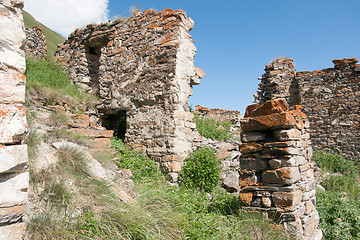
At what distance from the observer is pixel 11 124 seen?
1646 millimetres

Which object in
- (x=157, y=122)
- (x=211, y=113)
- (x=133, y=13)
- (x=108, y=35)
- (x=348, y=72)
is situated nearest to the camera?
(x=157, y=122)

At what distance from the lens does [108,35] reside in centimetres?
774

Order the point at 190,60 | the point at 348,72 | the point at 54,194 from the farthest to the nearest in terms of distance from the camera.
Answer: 1. the point at 348,72
2. the point at 190,60
3. the point at 54,194

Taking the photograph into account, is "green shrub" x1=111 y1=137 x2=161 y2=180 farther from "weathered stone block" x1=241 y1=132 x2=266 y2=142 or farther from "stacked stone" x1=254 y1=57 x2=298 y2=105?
"stacked stone" x1=254 y1=57 x2=298 y2=105

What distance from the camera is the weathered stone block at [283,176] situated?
294 centimetres

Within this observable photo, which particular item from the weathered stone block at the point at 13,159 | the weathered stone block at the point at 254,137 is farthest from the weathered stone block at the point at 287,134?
the weathered stone block at the point at 13,159

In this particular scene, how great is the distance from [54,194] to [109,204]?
63 cm

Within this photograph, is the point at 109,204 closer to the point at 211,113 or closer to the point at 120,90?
the point at 120,90

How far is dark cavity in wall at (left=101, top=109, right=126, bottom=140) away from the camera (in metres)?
7.41

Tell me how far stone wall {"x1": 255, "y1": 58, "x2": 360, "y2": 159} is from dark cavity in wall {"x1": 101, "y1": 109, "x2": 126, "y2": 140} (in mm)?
7270

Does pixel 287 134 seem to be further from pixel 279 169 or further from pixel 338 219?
pixel 338 219

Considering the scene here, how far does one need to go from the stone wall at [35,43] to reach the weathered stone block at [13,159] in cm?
852

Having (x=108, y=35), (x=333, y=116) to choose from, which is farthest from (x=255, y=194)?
(x=333, y=116)

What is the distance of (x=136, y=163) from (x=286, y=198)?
349 cm
